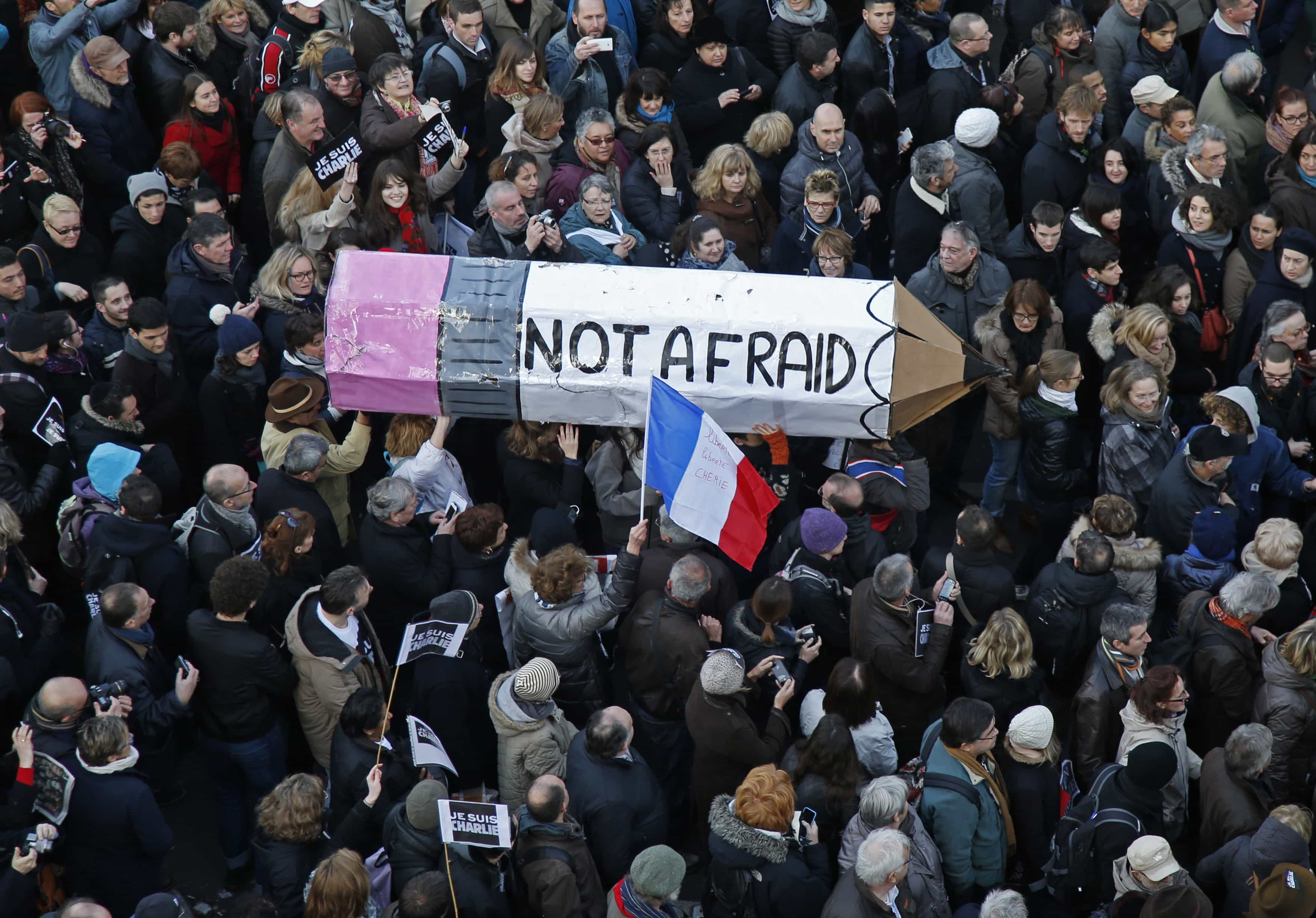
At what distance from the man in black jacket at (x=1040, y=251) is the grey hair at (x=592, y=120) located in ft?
8.69

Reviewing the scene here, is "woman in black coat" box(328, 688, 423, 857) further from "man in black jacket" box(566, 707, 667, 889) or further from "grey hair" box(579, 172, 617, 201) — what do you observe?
"grey hair" box(579, 172, 617, 201)

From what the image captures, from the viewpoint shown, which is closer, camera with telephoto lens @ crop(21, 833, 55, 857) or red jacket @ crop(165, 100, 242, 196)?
camera with telephoto lens @ crop(21, 833, 55, 857)

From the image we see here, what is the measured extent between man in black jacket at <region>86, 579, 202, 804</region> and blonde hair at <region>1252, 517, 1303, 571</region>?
5.20 metres

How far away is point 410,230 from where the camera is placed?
888 cm

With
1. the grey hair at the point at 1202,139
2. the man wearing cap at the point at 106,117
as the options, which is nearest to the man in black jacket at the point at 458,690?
the man wearing cap at the point at 106,117

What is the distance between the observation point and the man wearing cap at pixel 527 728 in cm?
651

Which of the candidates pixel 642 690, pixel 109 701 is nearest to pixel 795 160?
pixel 642 690

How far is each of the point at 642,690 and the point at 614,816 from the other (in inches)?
36.9

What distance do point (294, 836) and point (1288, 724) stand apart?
445 centimetres

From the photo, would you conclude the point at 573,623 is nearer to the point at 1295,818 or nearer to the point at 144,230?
the point at 1295,818

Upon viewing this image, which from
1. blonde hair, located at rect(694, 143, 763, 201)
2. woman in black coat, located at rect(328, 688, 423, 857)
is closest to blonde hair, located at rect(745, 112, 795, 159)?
blonde hair, located at rect(694, 143, 763, 201)

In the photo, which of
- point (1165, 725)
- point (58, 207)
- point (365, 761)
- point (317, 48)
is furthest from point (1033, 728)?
point (317, 48)

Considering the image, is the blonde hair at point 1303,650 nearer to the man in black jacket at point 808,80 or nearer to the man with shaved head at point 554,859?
the man with shaved head at point 554,859

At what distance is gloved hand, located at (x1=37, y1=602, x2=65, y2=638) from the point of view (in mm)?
7113
